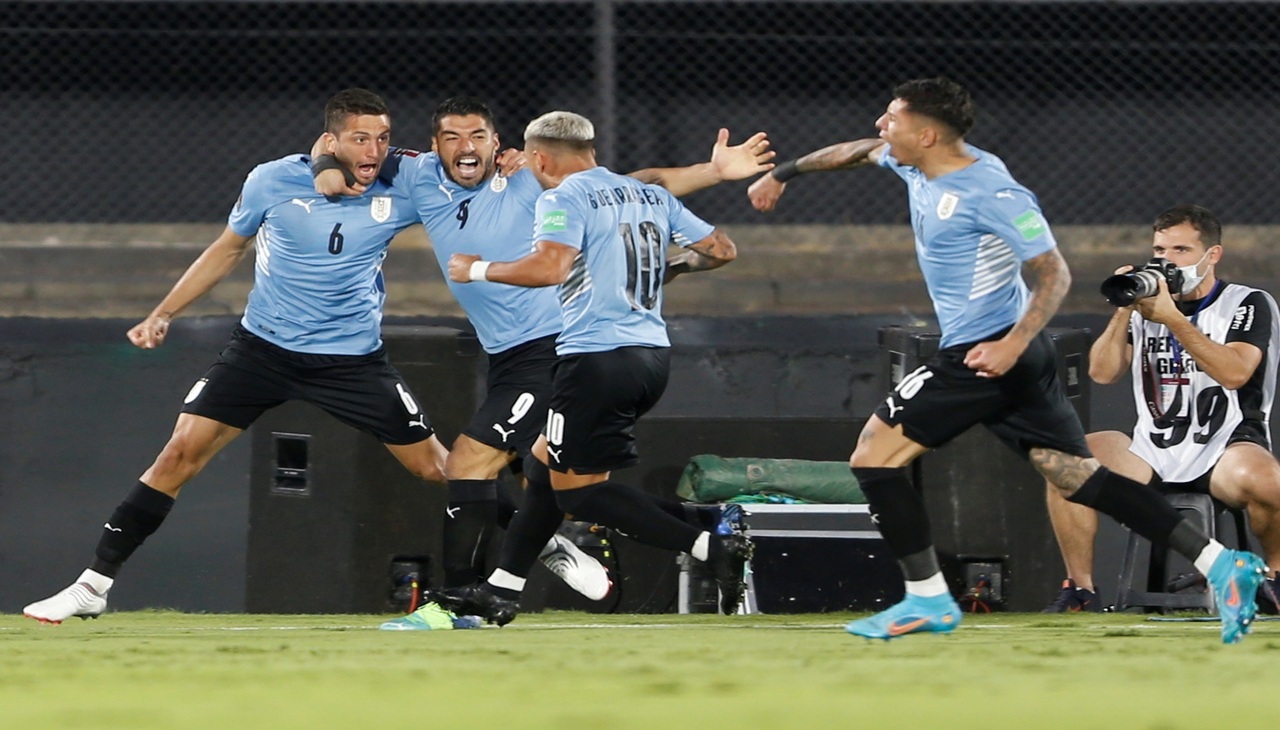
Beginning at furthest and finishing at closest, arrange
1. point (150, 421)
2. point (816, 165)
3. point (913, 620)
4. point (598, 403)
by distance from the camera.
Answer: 1. point (150, 421)
2. point (816, 165)
3. point (598, 403)
4. point (913, 620)

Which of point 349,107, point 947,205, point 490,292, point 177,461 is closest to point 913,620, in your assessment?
point 947,205

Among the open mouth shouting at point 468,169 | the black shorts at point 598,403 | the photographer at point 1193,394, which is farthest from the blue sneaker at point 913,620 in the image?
the open mouth shouting at point 468,169

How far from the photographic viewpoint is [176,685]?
14.8ft

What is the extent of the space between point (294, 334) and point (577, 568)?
4.28 ft

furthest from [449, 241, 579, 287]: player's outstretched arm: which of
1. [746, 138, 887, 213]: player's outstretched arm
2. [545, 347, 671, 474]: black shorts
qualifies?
[746, 138, 887, 213]: player's outstretched arm

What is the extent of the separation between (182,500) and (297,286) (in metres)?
2.12

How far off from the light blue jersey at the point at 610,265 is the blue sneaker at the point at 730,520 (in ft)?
3.74

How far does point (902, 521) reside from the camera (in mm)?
5727

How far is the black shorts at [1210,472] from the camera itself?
276 inches

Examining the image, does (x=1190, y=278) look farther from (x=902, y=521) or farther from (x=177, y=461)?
(x=177, y=461)

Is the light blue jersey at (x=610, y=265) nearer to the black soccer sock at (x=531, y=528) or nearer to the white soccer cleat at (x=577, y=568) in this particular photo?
the black soccer sock at (x=531, y=528)

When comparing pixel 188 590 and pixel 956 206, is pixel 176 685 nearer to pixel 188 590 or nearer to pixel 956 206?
pixel 956 206

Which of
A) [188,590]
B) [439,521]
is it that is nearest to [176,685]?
[439,521]

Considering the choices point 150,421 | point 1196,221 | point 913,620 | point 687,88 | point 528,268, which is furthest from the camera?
point 687,88
